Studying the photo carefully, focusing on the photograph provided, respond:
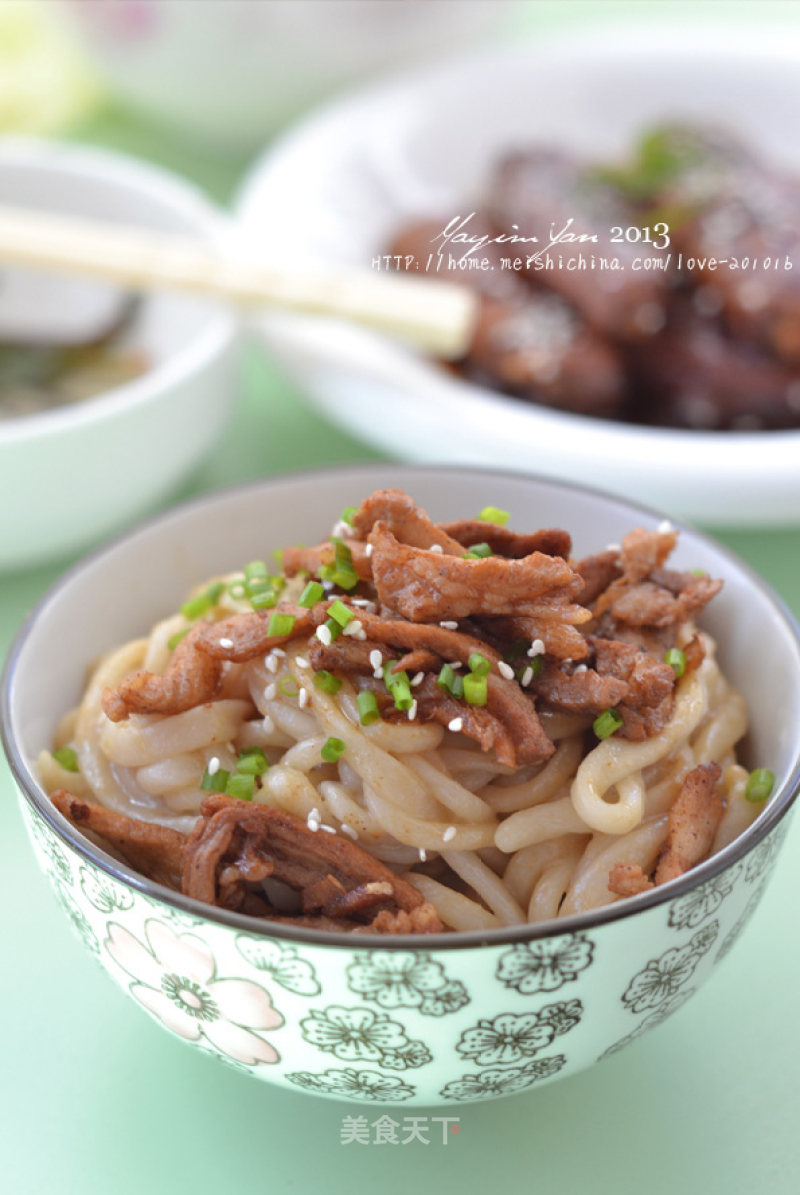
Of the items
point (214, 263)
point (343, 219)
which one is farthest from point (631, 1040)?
point (343, 219)

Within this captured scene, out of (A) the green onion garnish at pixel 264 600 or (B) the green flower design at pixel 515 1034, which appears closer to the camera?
(B) the green flower design at pixel 515 1034

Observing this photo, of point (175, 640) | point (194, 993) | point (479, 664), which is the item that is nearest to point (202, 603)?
point (175, 640)

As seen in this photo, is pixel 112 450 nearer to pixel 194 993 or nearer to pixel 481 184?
pixel 194 993

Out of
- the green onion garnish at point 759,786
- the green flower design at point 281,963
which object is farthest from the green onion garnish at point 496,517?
the green flower design at point 281,963

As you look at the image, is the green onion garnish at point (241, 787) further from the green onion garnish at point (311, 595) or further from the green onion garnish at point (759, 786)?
the green onion garnish at point (759, 786)

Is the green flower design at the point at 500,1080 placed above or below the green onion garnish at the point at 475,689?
below

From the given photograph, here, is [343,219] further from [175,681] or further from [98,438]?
[175,681]

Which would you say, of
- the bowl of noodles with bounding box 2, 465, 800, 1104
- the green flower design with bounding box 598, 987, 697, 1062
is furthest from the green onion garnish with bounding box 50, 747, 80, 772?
the green flower design with bounding box 598, 987, 697, 1062
